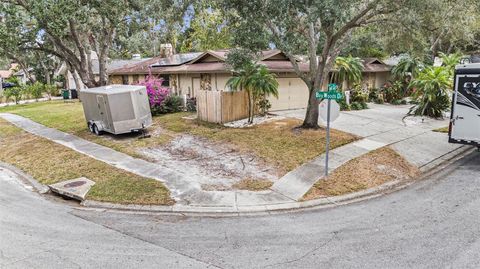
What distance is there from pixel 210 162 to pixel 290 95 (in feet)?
35.9

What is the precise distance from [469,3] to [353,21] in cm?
343

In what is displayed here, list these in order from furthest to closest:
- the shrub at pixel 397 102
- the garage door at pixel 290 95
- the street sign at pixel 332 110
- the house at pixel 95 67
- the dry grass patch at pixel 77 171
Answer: the house at pixel 95 67 < the shrub at pixel 397 102 < the garage door at pixel 290 95 < the street sign at pixel 332 110 < the dry grass patch at pixel 77 171

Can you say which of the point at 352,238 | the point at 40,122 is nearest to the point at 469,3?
the point at 352,238

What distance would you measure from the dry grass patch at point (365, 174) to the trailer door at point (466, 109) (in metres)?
2.05

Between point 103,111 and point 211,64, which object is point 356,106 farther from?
point 103,111

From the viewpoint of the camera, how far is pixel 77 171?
12398 mm

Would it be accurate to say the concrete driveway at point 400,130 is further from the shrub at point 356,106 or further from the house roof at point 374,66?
the house roof at point 374,66

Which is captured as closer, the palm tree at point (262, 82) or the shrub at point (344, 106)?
the palm tree at point (262, 82)

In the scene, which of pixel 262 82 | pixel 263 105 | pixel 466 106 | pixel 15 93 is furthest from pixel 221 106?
pixel 15 93

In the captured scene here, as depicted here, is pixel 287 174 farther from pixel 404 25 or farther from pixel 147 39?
pixel 147 39

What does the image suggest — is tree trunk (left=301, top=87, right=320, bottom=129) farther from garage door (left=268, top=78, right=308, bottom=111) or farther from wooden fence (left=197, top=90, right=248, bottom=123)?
garage door (left=268, top=78, right=308, bottom=111)

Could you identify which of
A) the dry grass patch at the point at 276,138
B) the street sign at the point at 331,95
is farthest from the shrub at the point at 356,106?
the street sign at the point at 331,95

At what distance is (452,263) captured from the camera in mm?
6109

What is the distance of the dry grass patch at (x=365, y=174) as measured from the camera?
1030cm
